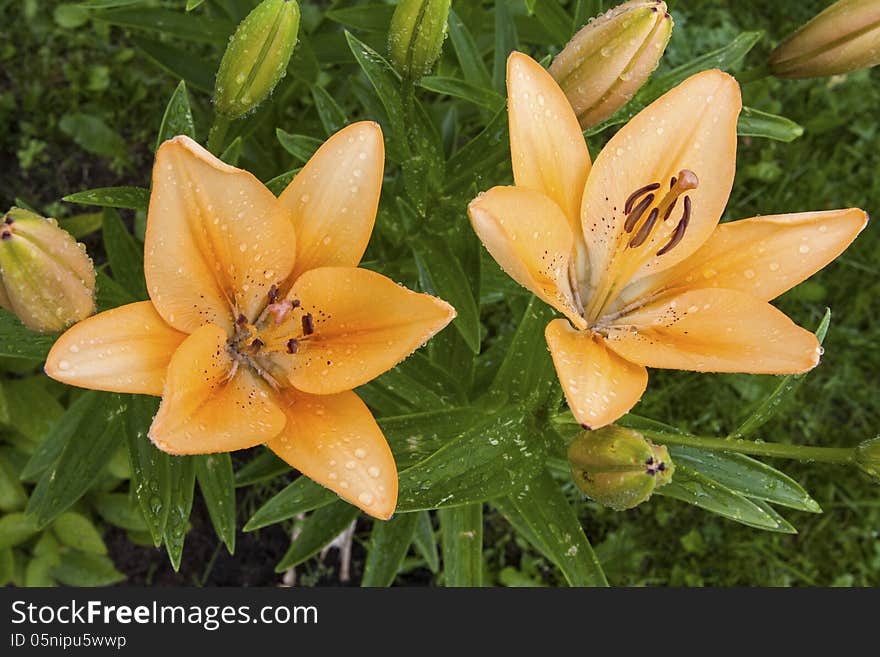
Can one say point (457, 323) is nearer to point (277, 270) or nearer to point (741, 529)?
point (277, 270)

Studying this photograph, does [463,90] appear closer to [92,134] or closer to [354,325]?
[354,325]

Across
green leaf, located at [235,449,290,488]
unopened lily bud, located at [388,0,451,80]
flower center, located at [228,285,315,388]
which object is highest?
unopened lily bud, located at [388,0,451,80]

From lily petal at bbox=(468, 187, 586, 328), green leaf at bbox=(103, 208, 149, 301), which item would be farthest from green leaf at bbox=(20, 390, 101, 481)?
lily petal at bbox=(468, 187, 586, 328)

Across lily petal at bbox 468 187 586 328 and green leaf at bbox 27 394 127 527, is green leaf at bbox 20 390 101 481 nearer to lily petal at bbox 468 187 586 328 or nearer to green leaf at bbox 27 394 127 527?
green leaf at bbox 27 394 127 527

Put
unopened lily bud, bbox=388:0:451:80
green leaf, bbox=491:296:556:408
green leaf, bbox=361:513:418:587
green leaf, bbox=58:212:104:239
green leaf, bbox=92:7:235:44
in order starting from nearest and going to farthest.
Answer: unopened lily bud, bbox=388:0:451:80, green leaf, bbox=491:296:556:408, green leaf, bbox=361:513:418:587, green leaf, bbox=92:7:235:44, green leaf, bbox=58:212:104:239

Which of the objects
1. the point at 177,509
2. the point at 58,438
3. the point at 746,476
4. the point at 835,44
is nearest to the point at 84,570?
the point at 58,438

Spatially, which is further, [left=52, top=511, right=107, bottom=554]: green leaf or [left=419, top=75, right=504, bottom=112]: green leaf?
[left=52, top=511, right=107, bottom=554]: green leaf

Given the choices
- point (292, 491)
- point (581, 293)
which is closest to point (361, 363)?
point (581, 293)
